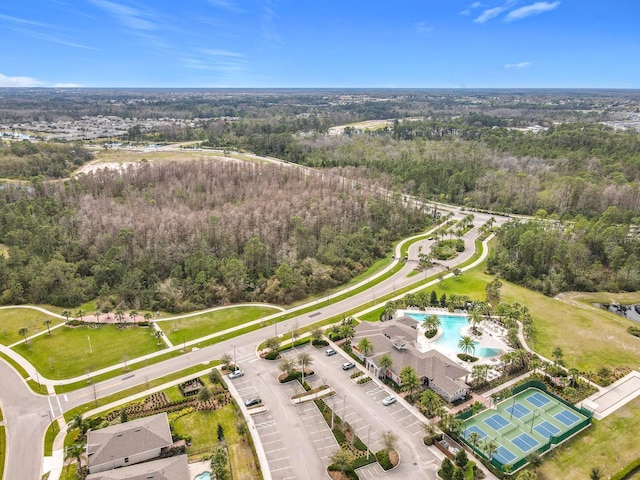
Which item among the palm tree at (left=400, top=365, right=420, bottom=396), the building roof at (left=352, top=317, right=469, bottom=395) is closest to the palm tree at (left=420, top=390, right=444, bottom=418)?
the palm tree at (left=400, top=365, right=420, bottom=396)

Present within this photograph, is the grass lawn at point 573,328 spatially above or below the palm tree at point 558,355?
below

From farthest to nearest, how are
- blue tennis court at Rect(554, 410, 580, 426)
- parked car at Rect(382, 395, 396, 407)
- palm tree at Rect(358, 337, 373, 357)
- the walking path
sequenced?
palm tree at Rect(358, 337, 373, 357), parked car at Rect(382, 395, 396, 407), the walking path, blue tennis court at Rect(554, 410, 580, 426)

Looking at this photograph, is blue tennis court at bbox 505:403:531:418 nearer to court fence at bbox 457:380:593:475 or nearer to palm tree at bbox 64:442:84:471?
court fence at bbox 457:380:593:475

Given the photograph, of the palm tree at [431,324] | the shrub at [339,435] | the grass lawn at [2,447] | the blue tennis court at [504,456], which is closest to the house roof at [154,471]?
the grass lawn at [2,447]

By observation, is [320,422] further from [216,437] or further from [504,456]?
[504,456]

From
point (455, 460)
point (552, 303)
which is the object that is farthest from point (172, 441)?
point (552, 303)

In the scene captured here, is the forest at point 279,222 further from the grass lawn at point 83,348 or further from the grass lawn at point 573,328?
the grass lawn at point 83,348
